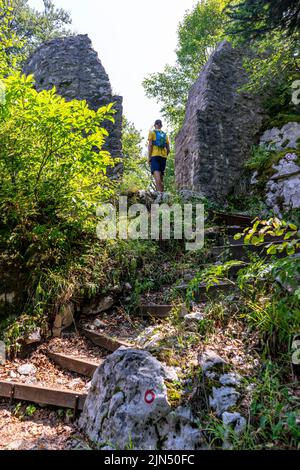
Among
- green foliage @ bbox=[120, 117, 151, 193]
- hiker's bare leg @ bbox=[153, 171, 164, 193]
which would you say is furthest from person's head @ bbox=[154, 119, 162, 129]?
green foliage @ bbox=[120, 117, 151, 193]

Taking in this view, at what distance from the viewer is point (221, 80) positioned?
353 inches

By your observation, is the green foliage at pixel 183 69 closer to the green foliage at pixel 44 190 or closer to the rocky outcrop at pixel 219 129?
the rocky outcrop at pixel 219 129

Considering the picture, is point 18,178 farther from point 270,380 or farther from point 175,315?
point 270,380

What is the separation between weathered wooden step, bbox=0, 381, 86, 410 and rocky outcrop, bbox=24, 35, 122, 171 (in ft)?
18.8

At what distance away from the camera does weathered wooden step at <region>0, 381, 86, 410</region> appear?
2758mm

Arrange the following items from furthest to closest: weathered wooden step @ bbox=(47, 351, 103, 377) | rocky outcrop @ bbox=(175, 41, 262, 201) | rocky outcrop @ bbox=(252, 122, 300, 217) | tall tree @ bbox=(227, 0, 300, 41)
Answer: rocky outcrop @ bbox=(175, 41, 262, 201) < rocky outcrop @ bbox=(252, 122, 300, 217) < tall tree @ bbox=(227, 0, 300, 41) < weathered wooden step @ bbox=(47, 351, 103, 377)

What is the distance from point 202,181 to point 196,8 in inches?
624

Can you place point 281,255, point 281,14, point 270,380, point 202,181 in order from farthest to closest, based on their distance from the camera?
point 202,181 < point 281,14 < point 281,255 < point 270,380

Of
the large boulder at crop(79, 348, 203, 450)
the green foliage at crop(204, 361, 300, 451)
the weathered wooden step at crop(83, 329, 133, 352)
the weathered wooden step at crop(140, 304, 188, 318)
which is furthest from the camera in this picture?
the weathered wooden step at crop(140, 304, 188, 318)

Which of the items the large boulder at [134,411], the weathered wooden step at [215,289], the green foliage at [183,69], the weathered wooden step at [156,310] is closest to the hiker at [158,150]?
the weathered wooden step at [156,310]

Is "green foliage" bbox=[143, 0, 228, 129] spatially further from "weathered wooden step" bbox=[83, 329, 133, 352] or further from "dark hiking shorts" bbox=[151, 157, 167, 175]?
"weathered wooden step" bbox=[83, 329, 133, 352]

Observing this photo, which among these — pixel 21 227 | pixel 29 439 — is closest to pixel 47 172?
pixel 21 227

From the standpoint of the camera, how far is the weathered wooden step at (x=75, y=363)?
316 cm

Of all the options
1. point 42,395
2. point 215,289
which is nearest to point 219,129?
point 215,289
